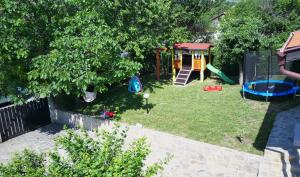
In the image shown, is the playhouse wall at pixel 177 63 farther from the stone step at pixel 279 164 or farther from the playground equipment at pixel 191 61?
the stone step at pixel 279 164

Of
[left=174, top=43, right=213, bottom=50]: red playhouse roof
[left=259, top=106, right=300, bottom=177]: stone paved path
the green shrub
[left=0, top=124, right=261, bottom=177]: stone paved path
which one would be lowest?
[left=0, top=124, right=261, bottom=177]: stone paved path

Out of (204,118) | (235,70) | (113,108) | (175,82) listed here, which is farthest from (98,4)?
(235,70)

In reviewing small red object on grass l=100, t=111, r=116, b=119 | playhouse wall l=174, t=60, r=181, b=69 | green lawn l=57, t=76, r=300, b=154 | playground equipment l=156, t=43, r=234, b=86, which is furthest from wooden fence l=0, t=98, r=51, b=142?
playhouse wall l=174, t=60, r=181, b=69

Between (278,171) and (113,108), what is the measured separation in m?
9.20

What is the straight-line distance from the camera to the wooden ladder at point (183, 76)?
19.7 metres

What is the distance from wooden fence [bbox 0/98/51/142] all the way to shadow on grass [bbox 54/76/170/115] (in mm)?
836

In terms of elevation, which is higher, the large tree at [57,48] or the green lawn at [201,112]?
the large tree at [57,48]

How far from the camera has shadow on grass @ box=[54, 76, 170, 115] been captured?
1506 cm

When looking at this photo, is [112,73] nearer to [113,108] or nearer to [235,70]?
[113,108]

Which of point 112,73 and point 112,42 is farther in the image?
point 112,73

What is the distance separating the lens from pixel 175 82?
1989 cm

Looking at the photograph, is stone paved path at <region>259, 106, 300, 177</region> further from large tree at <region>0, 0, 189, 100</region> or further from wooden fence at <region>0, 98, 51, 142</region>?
wooden fence at <region>0, 98, 51, 142</region>

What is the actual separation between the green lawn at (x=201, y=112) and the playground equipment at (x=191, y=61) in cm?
84

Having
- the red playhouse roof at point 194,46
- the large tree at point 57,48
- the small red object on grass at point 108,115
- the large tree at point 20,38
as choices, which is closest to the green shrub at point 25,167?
the large tree at point 57,48
